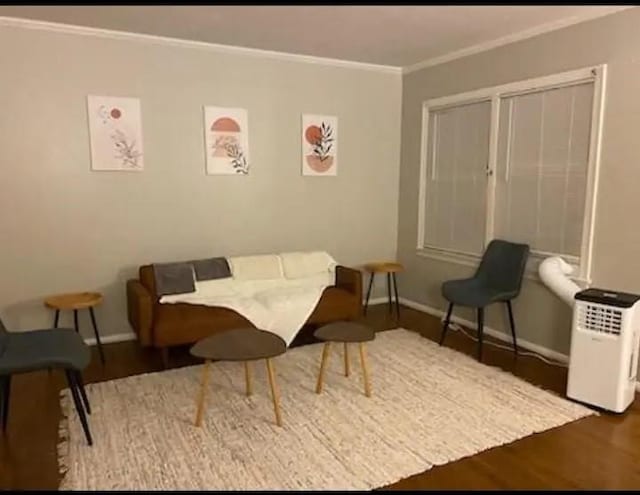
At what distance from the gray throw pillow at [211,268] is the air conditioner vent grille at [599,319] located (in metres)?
2.49

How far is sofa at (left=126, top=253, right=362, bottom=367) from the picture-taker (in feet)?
11.0

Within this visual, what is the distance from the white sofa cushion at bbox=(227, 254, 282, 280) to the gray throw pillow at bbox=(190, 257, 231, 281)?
6cm

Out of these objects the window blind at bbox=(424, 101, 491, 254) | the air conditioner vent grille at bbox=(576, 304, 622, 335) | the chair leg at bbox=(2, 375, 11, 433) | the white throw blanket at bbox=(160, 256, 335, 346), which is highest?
the window blind at bbox=(424, 101, 491, 254)

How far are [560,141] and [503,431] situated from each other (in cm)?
209

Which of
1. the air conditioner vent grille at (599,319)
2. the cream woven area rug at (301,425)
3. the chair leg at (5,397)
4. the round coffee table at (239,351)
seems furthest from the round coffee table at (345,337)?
the chair leg at (5,397)

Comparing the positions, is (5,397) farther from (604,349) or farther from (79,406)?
(604,349)

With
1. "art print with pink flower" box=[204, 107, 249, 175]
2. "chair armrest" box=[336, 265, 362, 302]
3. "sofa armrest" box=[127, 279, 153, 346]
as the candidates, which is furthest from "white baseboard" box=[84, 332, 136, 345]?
"chair armrest" box=[336, 265, 362, 302]

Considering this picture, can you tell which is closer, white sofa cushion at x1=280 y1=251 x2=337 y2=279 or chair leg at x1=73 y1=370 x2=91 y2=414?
chair leg at x1=73 y1=370 x2=91 y2=414

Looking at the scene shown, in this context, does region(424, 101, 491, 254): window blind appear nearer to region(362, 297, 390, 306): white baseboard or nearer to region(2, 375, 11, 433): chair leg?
region(362, 297, 390, 306): white baseboard

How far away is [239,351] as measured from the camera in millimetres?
2598

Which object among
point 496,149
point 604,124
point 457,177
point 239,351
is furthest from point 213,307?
point 604,124

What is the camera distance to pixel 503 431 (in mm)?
2588

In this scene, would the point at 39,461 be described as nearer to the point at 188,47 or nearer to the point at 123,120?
the point at 123,120

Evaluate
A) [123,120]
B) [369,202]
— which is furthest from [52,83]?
[369,202]
